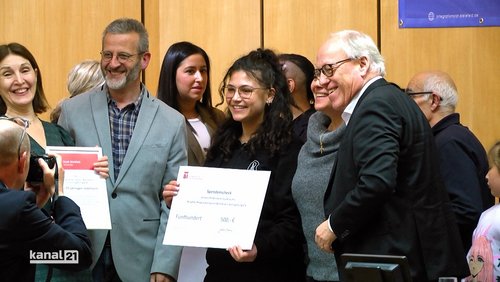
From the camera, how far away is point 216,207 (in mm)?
3984

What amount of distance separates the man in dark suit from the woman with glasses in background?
4.62 ft

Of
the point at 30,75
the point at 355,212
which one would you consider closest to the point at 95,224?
the point at 30,75

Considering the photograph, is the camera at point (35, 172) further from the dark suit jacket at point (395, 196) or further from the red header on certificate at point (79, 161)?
the dark suit jacket at point (395, 196)

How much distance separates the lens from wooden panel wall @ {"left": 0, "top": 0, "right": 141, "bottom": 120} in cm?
646

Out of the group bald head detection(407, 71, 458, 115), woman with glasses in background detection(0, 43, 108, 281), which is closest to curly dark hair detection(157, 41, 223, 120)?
woman with glasses in background detection(0, 43, 108, 281)

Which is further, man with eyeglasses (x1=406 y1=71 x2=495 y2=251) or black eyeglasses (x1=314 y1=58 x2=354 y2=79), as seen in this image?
man with eyeglasses (x1=406 y1=71 x2=495 y2=251)

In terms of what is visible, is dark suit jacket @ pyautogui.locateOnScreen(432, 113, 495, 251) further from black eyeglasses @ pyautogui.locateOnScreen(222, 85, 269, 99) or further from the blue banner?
the blue banner

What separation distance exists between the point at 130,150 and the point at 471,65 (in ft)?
10.5

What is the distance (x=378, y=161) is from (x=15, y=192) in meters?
1.28

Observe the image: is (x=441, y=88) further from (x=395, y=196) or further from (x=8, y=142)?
(x=8, y=142)

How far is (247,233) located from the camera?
387 cm

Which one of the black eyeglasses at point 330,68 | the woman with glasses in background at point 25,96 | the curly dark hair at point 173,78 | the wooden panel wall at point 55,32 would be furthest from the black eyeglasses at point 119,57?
the wooden panel wall at point 55,32

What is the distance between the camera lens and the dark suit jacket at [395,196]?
334 centimetres

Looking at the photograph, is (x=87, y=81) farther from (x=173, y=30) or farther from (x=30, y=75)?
(x=173, y=30)
